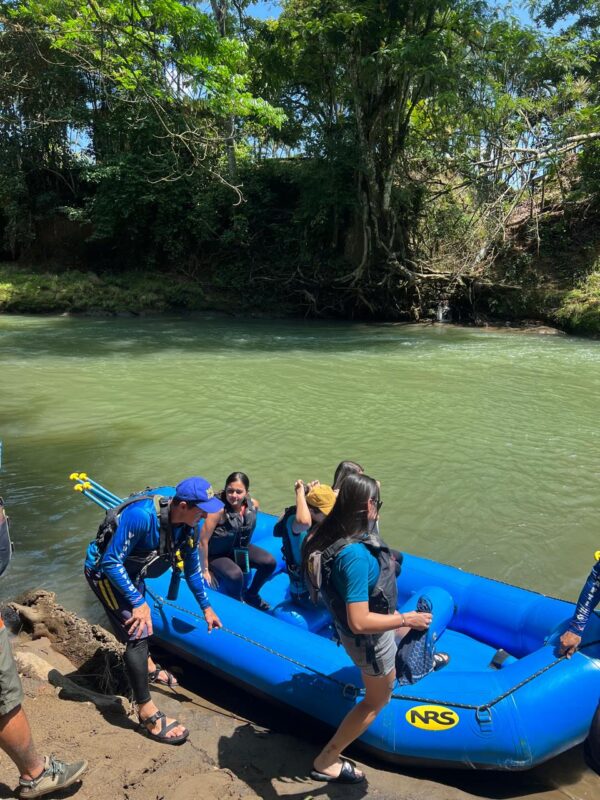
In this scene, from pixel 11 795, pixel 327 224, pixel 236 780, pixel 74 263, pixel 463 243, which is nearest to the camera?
pixel 11 795

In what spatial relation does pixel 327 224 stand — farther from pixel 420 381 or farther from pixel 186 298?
pixel 420 381

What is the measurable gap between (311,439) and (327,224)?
51.1 ft

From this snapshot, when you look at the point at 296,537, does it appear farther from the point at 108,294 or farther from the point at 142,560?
the point at 108,294

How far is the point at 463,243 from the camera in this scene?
20.7 meters

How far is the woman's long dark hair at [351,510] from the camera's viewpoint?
229 centimetres

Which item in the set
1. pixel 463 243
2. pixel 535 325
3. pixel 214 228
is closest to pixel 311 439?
pixel 535 325

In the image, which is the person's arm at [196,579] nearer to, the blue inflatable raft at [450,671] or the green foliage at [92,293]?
the blue inflatable raft at [450,671]

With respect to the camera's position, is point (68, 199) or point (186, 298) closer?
point (186, 298)

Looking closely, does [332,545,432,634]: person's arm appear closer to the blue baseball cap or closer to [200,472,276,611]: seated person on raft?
the blue baseball cap

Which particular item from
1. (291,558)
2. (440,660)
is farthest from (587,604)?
(291,558)

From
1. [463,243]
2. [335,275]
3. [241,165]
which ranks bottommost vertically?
[335,275]

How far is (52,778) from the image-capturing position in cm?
229

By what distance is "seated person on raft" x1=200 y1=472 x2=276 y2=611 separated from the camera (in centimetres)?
398

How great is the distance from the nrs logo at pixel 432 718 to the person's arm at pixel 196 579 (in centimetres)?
112
